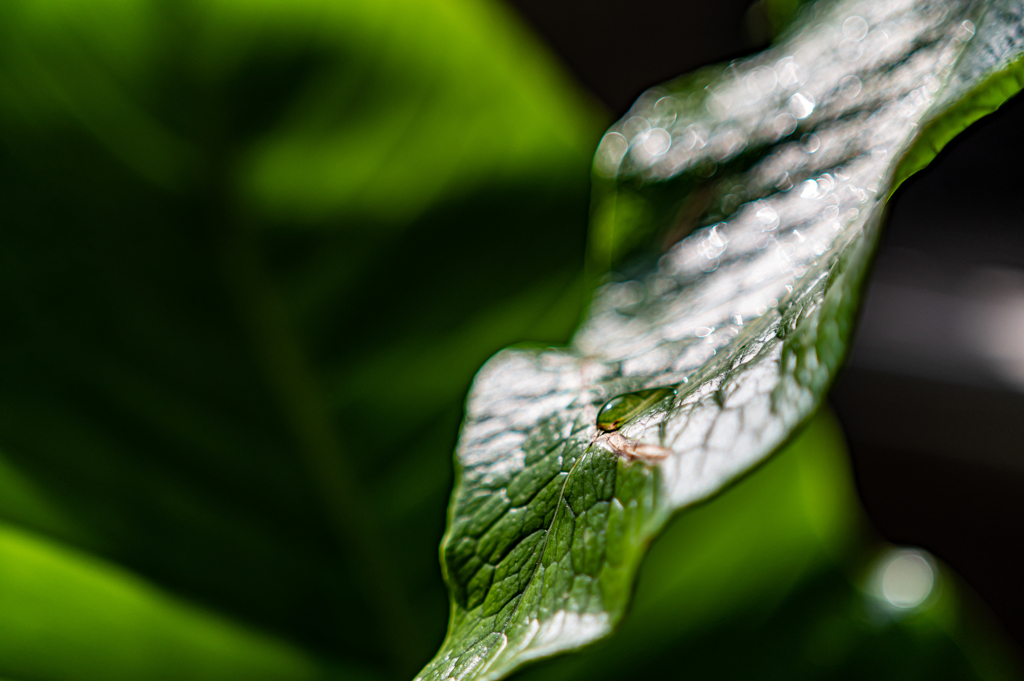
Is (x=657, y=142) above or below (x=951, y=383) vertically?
above

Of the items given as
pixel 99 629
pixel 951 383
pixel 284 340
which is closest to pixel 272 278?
pixel 284 340

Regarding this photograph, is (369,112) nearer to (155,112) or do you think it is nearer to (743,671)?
(155,112)

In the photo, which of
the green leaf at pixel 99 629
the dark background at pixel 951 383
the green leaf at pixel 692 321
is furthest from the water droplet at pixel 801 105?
the dark background at pixel 951 383

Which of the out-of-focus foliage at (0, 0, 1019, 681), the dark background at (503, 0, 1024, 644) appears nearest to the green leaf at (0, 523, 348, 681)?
the out-of-focus foliage at (0, 0, 1019, 681)

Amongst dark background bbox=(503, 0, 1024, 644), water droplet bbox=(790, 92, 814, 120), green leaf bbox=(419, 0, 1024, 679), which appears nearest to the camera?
green leaf bbox=(419, 0, 1024, 679)

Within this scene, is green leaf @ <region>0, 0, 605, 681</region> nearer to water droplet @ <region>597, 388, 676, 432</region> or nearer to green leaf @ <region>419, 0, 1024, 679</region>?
green leaf @ <region>419, 0, 1024, 679</region>

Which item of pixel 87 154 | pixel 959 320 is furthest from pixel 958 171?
pixel 87 154

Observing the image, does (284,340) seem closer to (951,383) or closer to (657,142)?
(657,142)

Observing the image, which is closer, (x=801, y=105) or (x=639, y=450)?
(x=639, y=450)
